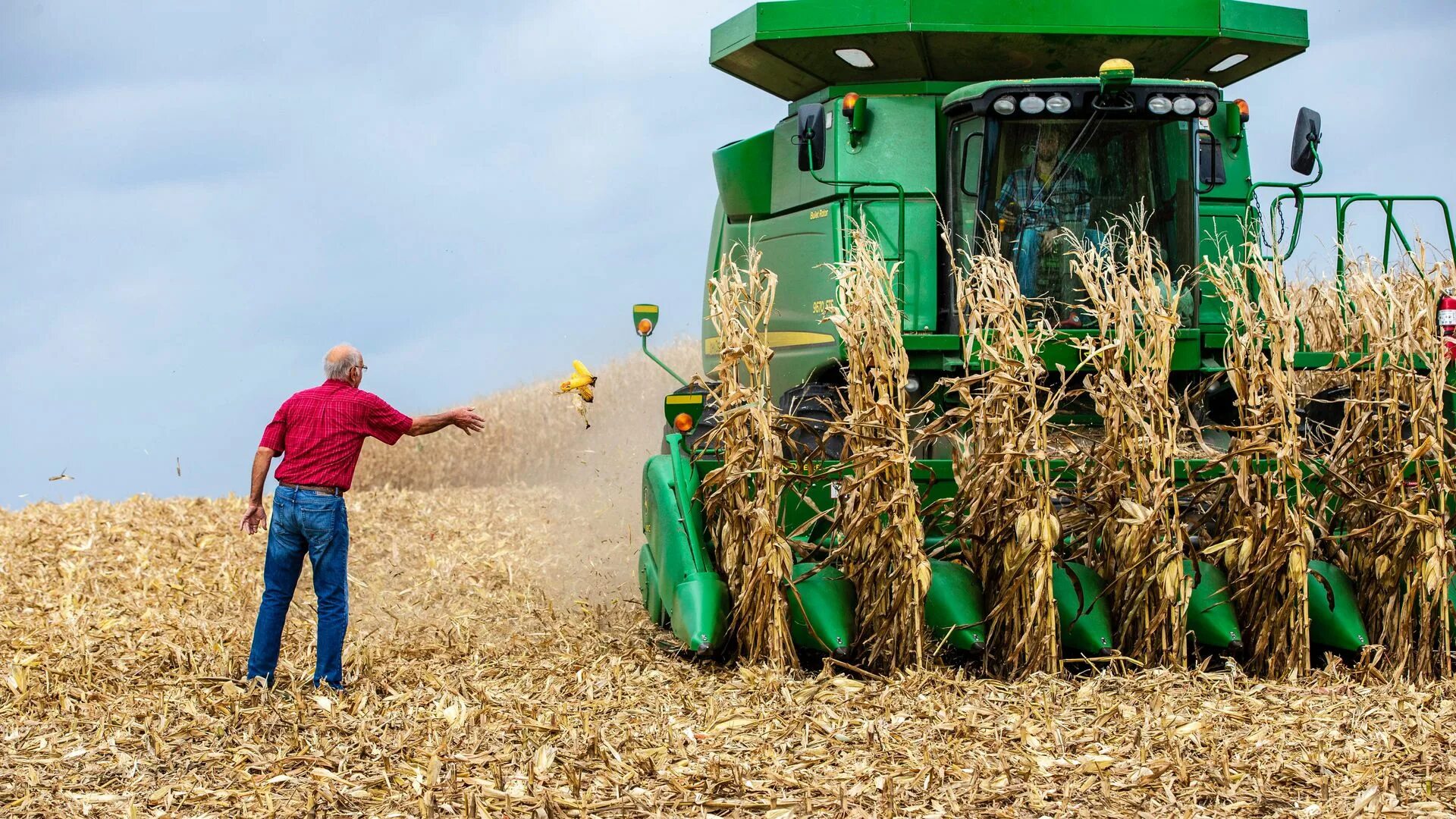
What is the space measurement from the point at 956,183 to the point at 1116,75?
1043mm

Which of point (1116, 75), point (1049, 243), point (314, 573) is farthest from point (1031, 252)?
point (314, 573)

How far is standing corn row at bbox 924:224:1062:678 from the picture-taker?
612cm

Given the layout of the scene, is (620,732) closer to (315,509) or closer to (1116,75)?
(315,509)

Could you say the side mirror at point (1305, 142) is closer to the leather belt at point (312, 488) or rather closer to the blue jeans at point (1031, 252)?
the blue jeans at point (1031, 252)

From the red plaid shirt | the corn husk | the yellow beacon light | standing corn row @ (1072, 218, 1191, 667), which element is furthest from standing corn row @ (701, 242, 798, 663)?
the yellow beacon light

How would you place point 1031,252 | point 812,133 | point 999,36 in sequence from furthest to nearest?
point 999,36
point 812,133
point 1031,252

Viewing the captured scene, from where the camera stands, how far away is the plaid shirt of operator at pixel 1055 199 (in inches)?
294

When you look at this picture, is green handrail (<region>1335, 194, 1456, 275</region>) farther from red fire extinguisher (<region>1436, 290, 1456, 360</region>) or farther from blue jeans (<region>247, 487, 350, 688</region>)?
blue jeans (<region>247, 487, 350, 688</region>)

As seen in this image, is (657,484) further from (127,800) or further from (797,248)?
(127,800)

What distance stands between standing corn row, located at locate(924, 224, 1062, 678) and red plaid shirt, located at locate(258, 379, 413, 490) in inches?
98.2

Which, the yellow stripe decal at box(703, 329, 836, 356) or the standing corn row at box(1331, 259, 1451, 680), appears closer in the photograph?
the standing corn row at box(1331, 259, 1451, 680)

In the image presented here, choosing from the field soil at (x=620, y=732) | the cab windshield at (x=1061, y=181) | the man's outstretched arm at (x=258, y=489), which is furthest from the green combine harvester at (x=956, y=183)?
the man's outstretched arm at (x=258, y=489)

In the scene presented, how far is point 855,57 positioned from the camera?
8625 mm

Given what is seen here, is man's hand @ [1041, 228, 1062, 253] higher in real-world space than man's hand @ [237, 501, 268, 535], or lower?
higher
